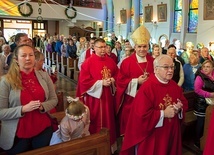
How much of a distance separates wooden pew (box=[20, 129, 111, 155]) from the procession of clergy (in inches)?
24.0

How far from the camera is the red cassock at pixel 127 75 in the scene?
12.2ft

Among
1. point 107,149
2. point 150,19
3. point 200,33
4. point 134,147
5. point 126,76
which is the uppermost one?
point 150,19

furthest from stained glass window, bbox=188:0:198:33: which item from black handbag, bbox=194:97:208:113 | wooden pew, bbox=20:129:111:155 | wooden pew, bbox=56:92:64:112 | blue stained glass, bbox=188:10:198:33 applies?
wooden pew, bbox=20:129:111:155

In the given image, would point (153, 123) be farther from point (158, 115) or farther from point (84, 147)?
point (84, 147)

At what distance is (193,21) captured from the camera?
16344 millimetres

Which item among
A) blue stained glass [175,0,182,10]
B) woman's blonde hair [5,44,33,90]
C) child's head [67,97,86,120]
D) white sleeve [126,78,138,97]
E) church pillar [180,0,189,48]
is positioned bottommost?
child's head [67,97,86,120]

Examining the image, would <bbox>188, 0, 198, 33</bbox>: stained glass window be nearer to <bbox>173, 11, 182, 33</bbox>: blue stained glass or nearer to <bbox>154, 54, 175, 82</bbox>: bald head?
<bbox>173, 11, 182, 33</bbox>: blue stained glass

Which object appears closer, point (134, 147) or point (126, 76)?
point (134, 147)

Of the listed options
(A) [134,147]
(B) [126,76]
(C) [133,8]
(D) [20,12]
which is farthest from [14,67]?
(C) [133,8]

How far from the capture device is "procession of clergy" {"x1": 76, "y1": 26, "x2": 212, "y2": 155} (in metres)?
2.57

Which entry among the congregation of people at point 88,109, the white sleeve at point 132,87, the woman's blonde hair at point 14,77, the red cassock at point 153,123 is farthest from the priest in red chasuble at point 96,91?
the woman's blonde hair at point 14,77

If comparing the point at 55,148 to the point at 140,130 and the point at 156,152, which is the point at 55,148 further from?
the point at 156,152

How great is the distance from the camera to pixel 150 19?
720 inches

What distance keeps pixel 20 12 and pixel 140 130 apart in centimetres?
1668
